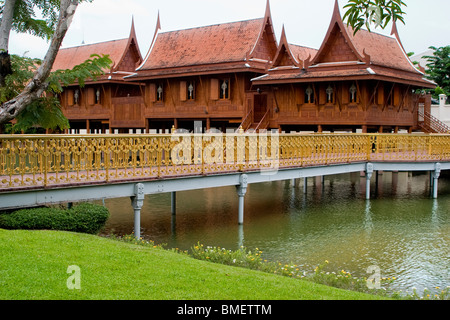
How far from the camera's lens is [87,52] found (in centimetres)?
3922

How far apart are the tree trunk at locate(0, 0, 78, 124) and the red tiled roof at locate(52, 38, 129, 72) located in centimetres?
2441

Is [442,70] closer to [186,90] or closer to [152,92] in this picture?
[186,90]

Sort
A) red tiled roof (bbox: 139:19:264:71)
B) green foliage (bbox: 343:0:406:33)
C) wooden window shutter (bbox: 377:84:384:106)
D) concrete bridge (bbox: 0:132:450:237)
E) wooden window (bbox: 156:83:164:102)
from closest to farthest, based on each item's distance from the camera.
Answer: green foliage (bbox: 343:0:406:33), concrete bridge (bbox: 0:132:450:237), wooden window shutter (bbox: 377:84:384:106), red tiled roof (bbox: 139:19:264:71), wooden window (bbox: 156:83:164:102)

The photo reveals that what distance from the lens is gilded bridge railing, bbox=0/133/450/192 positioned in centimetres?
1098

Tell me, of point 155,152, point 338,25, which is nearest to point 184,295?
point 155,152

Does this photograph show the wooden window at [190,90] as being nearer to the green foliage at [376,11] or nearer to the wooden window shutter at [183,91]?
the wooden window shutter at [183,91]

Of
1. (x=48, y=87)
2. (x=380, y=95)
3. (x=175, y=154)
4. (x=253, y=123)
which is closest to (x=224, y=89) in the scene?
(x=253, y=123)

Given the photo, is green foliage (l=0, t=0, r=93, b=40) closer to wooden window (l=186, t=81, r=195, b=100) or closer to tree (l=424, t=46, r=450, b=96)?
wooden window (l=186, t=81, r=195, b=100)

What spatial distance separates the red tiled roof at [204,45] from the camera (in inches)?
1094

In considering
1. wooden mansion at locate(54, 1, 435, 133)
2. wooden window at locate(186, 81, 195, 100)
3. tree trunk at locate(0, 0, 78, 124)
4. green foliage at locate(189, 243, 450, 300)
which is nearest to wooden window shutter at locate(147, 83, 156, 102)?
wooden mansion at locate(54, 1, 435, 133)

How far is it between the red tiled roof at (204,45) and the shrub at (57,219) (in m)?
17.2

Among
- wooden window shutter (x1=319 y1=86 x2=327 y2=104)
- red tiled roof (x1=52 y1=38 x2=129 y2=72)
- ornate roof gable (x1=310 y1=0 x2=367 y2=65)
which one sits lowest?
wooden window shutter (x1=319 y1=86 x2=327 y2=104)
